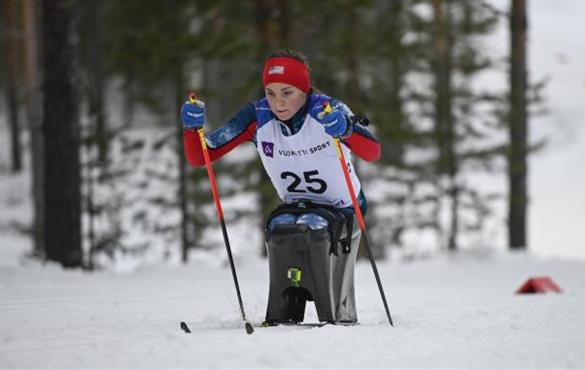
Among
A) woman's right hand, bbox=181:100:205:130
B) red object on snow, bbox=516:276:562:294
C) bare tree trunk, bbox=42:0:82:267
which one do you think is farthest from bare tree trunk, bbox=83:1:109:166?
woman's right hand, bbox=181:100:205:130

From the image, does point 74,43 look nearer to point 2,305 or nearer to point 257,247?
point 2,305

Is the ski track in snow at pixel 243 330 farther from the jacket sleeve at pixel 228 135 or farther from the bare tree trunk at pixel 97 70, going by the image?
the bare tree trunk at pixel 97 70

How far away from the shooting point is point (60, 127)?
953 centimetres

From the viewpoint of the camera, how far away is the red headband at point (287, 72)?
4.95 metres

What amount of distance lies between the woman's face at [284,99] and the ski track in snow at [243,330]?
4.35ft

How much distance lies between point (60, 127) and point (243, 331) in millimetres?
5807

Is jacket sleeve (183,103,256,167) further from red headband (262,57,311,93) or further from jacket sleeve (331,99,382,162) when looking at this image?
jacket sleeve (331,99,382,162)

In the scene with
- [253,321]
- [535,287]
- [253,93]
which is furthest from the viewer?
[253,93]

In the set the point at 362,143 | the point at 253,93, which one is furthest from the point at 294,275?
the point at 253,93

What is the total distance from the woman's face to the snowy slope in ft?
4.35

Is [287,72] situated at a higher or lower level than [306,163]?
higher

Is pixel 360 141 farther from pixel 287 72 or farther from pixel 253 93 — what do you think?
pixel 253 93

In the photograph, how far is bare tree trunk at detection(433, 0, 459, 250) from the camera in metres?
17.1

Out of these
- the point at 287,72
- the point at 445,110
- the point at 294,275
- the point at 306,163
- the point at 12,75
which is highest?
the point at 12,75
